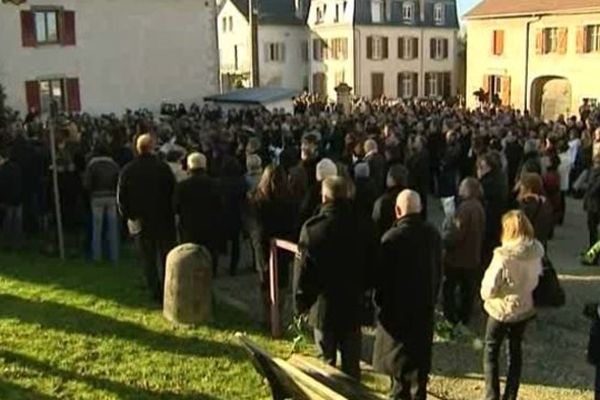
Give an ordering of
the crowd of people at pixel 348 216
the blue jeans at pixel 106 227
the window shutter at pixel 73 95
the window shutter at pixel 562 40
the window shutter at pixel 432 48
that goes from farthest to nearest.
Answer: the window shutter at pixel 432 48 → the window shutter at pixel 562 40 → the window shutter at pixel 73 95 → the blue jeans at pixel 106 227 → the crowd of people at pixel 348 216

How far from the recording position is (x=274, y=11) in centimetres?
6084

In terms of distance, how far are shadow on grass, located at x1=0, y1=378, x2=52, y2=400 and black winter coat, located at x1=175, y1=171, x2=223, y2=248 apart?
2.84 metres

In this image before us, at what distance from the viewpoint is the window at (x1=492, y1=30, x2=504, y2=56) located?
148 ft

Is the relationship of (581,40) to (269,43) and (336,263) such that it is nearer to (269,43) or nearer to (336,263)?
(269,43)

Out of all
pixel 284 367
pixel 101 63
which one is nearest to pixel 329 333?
pixel 284 367

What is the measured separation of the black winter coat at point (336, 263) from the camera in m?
6.52

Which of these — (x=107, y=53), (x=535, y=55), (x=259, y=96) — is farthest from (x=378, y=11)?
(x=259, y=96)

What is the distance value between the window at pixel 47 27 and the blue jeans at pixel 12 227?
70.2 feet

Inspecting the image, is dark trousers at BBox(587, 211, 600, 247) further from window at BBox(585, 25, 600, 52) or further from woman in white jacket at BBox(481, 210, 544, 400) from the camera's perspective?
window at BBox(585, 25, 600, 52)

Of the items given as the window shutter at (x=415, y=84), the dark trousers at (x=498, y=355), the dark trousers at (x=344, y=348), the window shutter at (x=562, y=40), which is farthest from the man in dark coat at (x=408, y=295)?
the window shutter at (x=415, y=84)

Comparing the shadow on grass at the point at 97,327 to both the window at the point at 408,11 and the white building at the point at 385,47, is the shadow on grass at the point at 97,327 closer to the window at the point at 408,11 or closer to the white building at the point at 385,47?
the white building at the point at 385,47

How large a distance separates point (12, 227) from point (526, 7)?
1446 inches

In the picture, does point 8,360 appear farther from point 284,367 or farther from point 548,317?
point 548,317

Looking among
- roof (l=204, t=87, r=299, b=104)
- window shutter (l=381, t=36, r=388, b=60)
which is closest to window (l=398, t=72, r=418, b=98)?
window shutter (l=381, t=36, r=388, b=60)
